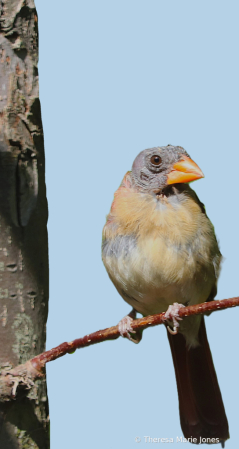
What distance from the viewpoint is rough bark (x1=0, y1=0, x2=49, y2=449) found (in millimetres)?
2854

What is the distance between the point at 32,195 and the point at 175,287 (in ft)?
3.53

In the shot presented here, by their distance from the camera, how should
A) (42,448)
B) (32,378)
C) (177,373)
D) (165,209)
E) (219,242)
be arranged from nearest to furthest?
(32,378) → (42,448) → (165,209) → (219,242) → (177,373)

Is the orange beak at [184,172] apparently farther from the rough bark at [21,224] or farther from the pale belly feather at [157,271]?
the rough bark at [21,224]

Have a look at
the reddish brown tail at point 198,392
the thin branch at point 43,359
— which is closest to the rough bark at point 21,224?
the thin branch at point 43,359

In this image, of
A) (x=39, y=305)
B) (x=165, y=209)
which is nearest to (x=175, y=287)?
(x=165, y=209)

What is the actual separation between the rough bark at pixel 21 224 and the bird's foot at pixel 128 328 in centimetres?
51

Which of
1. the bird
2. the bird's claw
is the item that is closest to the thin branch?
the bird

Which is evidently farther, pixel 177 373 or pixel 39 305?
pixel 177 373

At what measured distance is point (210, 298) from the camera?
3.69m

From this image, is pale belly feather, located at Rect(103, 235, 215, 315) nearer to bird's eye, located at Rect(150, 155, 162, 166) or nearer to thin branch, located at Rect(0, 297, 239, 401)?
thin branch, located at Rect(0, 297, 239, 401)

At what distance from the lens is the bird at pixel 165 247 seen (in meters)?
3.12

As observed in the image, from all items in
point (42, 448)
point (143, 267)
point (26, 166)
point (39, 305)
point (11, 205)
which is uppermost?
point (26, 166)

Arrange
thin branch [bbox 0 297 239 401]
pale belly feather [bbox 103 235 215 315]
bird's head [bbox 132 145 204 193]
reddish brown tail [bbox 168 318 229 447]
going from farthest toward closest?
reddish brown tail [bbox 168 318 229 447], bird's head [bbox 132 145 204 193], pale belly feather [bbox 103 235 215 315], thin branch [bbox 0 297 239 401]

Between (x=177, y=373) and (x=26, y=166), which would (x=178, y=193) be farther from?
(x=177, y=373)
